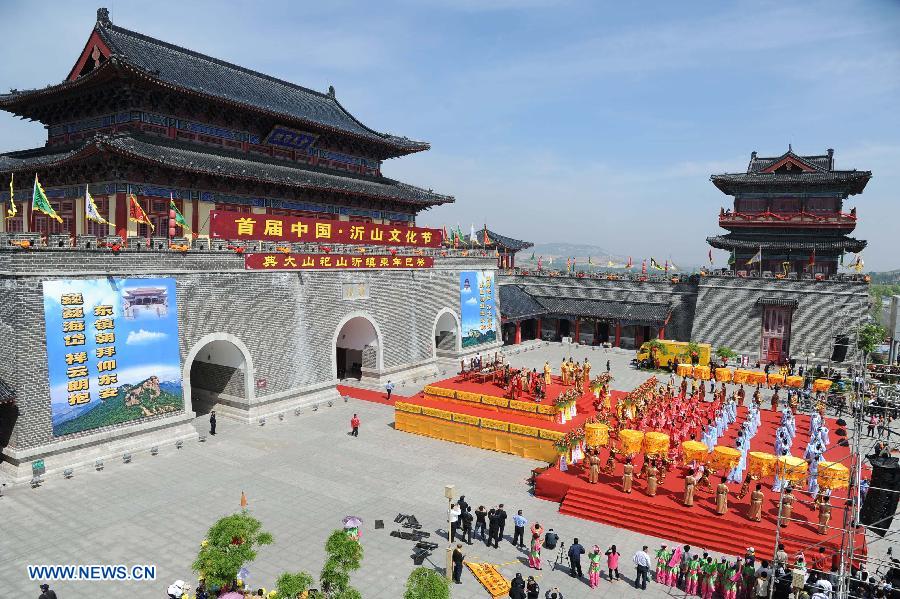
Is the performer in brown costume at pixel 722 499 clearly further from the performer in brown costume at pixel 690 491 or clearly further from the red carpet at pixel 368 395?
the red carpet at pixel 368 395

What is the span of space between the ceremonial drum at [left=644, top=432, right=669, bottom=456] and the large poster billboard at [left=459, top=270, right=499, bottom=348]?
20238 mm

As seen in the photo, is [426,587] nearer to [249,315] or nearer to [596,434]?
[596,434]

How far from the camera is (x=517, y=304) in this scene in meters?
46.8

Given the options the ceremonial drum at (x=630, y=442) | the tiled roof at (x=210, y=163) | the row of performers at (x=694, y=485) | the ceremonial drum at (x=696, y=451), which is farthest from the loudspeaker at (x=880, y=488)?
the tiled roof at (x=210, y=163)

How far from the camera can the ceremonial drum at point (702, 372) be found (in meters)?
36.1

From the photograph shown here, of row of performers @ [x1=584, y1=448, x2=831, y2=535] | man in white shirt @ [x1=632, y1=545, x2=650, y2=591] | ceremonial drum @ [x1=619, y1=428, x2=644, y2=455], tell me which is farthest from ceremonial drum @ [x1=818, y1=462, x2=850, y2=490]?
man in white shirt @ [x1=632, y1=545, x2=650, y2=591]

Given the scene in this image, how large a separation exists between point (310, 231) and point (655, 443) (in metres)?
17.4

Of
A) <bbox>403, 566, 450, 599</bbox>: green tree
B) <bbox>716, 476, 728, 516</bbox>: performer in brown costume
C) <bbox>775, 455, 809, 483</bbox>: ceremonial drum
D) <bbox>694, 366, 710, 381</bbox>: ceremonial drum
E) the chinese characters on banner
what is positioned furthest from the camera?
<bbox>694, 366, 710, 381</bbox>: ceremonial drum

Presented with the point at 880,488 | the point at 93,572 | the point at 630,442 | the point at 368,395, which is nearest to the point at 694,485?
the point at 630,442

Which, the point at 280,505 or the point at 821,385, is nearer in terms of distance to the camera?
the point at 280,505

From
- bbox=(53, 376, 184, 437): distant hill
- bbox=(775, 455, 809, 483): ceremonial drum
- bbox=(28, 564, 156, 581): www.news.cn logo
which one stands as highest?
bbox=(53, 376, 184, 437): distant hill

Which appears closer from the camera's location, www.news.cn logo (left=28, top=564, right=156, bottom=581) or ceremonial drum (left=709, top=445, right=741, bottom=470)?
www.news.cn logo (left=28, top=564, right=156, bottom=581)

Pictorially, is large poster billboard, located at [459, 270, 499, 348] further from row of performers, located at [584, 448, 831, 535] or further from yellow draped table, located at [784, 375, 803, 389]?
row of performers, located at [584, 448, 831, 535]

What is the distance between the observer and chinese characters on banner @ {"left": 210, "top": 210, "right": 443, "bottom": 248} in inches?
938
